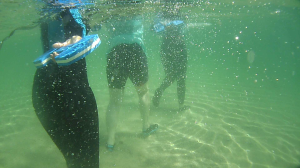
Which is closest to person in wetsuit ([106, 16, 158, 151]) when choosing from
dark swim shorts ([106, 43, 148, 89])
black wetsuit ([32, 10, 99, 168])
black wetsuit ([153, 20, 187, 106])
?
dark swim shorts ([106, 43, 148, 89])

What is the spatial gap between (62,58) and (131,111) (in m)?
4.68

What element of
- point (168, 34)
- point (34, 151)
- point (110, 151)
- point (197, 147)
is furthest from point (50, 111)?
point (168, 34)

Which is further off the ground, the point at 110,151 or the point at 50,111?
the point at 50,111

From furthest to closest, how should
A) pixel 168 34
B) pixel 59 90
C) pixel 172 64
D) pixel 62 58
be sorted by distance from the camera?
pixel 168 34, pixel 172 64, pixel 59 90, pixel 62 58

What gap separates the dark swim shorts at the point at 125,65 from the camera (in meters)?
3.42

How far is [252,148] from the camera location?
4.16 m

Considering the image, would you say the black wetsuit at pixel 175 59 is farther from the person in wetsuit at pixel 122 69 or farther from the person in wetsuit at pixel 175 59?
the person in wetsuit at pixel 122 69

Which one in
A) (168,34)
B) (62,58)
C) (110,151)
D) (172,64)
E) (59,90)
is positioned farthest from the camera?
(168,34)

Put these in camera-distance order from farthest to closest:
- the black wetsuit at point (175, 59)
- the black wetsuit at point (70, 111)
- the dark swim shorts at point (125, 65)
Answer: the black wetsuit at point (175, 59) → the dark swim shorts at point (125, 65) → the black wetsuit at point (70, 111)

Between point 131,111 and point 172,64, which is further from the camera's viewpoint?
point 131,111

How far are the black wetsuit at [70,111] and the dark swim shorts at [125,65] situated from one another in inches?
57.6

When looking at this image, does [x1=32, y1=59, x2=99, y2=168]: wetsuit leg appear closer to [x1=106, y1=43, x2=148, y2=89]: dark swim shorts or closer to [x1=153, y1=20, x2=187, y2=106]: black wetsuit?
[x1=106, y1=43, x2=148, y2=89]: dark swim shorts

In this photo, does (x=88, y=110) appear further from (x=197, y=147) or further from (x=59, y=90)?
(x=197, y=147)

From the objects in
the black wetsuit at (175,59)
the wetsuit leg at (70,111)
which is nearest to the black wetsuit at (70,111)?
the wetsuit leg at (70,111)
